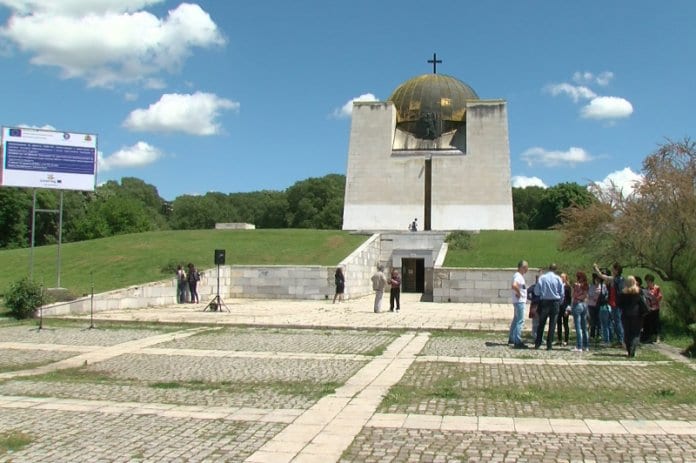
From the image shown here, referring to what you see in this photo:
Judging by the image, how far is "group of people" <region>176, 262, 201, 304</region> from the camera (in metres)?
23.3

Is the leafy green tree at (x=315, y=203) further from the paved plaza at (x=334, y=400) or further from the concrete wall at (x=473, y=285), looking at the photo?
the paved plaza at (x=334, y=400)

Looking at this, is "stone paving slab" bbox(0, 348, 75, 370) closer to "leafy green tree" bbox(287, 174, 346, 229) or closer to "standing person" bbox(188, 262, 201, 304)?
"standing person" bbox(188, 262, 201, 304)

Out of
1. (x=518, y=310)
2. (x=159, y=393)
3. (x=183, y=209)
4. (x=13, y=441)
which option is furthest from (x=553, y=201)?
(x=13, y=441)

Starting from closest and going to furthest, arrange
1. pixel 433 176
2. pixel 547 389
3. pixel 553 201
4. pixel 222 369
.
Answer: pixel 547 389 < pixel 222 369 < pixel 433 176 < pixel 553 201

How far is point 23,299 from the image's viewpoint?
53.4ft

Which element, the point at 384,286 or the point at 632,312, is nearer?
the point at 632,312

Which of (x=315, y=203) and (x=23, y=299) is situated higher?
(x=315, y=203)

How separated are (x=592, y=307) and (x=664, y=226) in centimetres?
246

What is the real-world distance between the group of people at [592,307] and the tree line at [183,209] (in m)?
35.3

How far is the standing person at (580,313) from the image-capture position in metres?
11.6

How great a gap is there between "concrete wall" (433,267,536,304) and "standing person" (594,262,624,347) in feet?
42.1

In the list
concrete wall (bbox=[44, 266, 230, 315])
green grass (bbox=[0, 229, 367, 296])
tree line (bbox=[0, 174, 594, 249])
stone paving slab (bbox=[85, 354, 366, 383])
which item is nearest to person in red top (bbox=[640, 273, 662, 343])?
stone paving slab (bbox=[85, 354, 366, 383])

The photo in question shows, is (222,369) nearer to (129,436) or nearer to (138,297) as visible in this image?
(129,436)

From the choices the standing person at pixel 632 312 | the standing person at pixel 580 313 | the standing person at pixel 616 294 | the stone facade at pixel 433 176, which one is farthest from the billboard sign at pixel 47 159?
the stone facade at pixel 433 176
